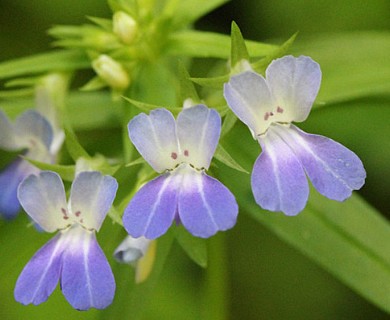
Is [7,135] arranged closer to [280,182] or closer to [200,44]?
[200,44]

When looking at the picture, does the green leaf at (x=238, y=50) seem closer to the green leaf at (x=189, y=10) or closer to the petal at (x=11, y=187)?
the green leaf at (x=189, y=10)

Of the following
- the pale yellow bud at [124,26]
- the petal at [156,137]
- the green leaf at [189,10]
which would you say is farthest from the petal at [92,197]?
the green leaf at [189,10]

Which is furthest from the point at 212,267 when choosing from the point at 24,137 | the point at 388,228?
the point at 24,137

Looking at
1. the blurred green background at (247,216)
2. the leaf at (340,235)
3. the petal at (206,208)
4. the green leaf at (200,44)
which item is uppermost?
the green leaf at (200,44)

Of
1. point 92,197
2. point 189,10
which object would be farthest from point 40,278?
point 189,10

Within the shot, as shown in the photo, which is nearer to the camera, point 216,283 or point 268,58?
point 268,58

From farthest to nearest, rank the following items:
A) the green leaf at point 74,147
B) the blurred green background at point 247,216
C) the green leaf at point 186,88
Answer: the blurred green background at point 247,216
the green leaf at point 74,147
the green leaf at point 186,88

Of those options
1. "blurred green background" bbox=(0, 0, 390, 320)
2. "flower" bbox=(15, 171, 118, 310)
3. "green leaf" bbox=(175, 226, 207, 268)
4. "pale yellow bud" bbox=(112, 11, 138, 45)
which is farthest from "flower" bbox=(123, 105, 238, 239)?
"blurred green background" bbox=(0, 0, 390, 320)

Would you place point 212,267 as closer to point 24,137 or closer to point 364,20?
point 24,137
